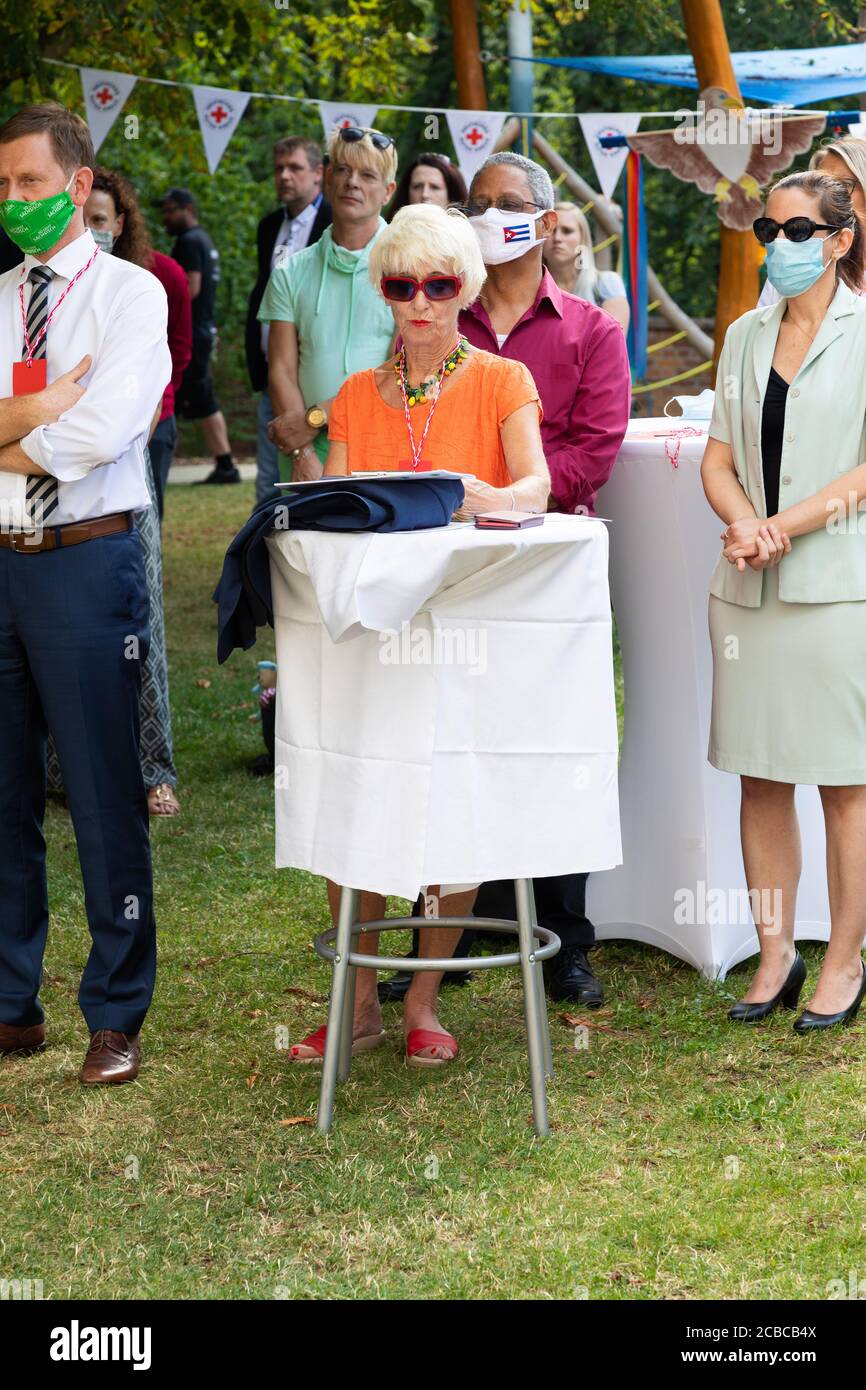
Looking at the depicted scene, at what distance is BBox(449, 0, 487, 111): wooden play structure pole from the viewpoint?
10.5 m

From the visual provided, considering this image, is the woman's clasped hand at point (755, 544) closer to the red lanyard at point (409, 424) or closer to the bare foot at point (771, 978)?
the red lanyard at point (409, 424)

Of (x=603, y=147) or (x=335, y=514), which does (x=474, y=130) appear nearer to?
(x=603, y=147)

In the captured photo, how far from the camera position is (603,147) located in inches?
434

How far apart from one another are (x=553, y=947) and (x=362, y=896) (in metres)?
0.53

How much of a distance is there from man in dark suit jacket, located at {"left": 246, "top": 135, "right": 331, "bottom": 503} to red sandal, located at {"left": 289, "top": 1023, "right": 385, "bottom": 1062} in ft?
A: 12.1

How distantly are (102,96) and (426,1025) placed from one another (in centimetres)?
760

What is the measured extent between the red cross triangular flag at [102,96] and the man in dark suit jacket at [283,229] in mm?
2477

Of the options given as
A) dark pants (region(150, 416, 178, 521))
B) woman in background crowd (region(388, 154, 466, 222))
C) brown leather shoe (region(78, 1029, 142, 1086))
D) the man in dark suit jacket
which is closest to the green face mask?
brown leather shoe (region(78, 1029, 142, 1086))

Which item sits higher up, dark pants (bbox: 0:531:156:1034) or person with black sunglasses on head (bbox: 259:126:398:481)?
person with black sunglasses on head (bbox: 259:126:398:481)

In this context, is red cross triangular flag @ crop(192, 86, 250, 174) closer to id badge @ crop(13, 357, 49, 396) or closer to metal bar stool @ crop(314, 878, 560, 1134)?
id badge @ crop(13, 357, 49, 396)

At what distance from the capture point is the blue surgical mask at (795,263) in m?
3.85

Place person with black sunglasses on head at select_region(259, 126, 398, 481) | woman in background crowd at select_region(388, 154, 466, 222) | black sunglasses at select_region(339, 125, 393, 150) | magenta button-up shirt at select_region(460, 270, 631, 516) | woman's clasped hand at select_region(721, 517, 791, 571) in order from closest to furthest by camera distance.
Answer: woman's clasped hand at select_region(721, 517, 791, 571)
magenta button-up shirt at select_region(460, 270, 631, 516)
black sunglasses at select_region(339, 125, 393, 150)
person with black sunglasses on head at select_region(259, 126, 398, 481)
woman in background crowd at select_region(388, 154, 466, 222)

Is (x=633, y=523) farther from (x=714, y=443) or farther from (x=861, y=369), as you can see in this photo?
(x=861, y=369)

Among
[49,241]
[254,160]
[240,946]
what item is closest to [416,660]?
[49,241]
